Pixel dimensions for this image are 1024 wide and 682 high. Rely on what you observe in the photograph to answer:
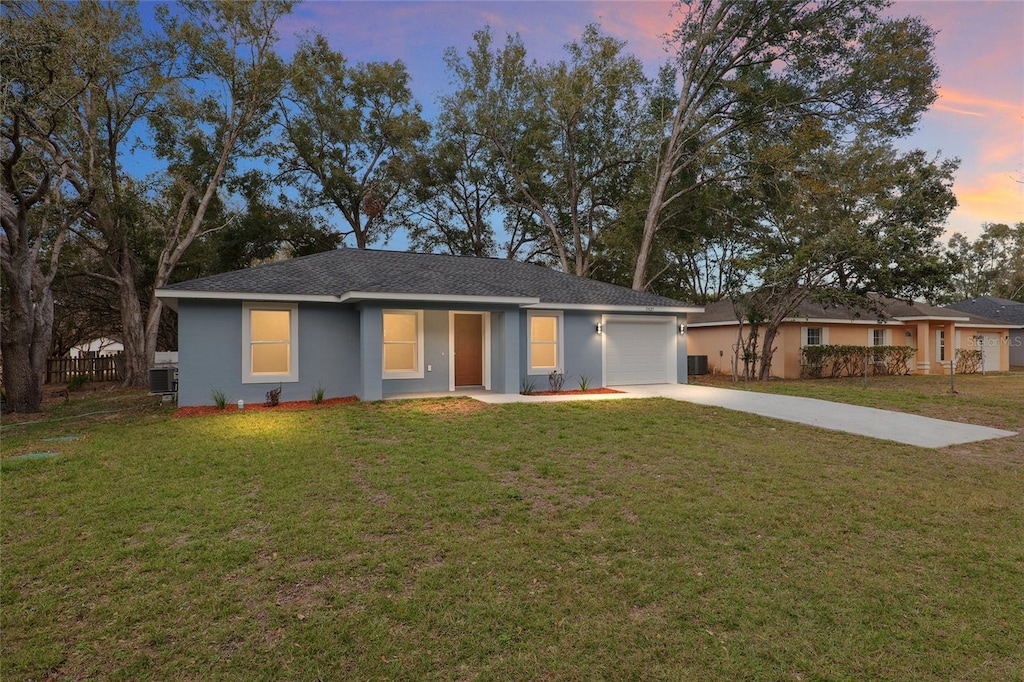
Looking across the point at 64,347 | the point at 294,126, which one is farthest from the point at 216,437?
the point at 64,347

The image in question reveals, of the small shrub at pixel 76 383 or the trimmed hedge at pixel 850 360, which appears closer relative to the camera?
the small shrub at pixel 76 383

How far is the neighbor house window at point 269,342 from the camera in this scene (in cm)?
1048

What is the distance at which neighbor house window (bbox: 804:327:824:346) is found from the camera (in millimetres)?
20245

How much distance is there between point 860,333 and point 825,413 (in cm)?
1498

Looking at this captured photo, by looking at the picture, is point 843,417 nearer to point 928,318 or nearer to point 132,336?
point 928,318

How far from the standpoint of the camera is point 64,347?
23.0m

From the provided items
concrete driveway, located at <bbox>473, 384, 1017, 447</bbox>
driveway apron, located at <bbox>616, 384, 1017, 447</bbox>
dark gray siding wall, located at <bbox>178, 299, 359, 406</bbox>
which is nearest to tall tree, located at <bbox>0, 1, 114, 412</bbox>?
dark gray siding wall, located at <bbox>178, 299, 359, 406</bbox>

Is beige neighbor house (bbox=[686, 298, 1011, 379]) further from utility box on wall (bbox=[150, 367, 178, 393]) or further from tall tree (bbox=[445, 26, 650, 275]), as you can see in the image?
utility box on wall (bbox=[150, 367, 178, 393])

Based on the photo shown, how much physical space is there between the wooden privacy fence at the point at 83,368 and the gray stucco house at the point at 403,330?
12554 millimetres

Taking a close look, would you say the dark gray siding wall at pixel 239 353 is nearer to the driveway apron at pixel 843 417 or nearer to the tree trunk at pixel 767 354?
the driveway apron at pixel 843 417

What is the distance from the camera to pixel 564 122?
22703 millimetres

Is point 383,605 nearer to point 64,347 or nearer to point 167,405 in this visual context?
point 167,405

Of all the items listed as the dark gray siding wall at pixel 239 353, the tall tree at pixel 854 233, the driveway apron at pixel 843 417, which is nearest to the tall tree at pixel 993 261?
the tall tree at pixel 854 233

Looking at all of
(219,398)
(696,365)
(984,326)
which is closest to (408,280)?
(219,398)
